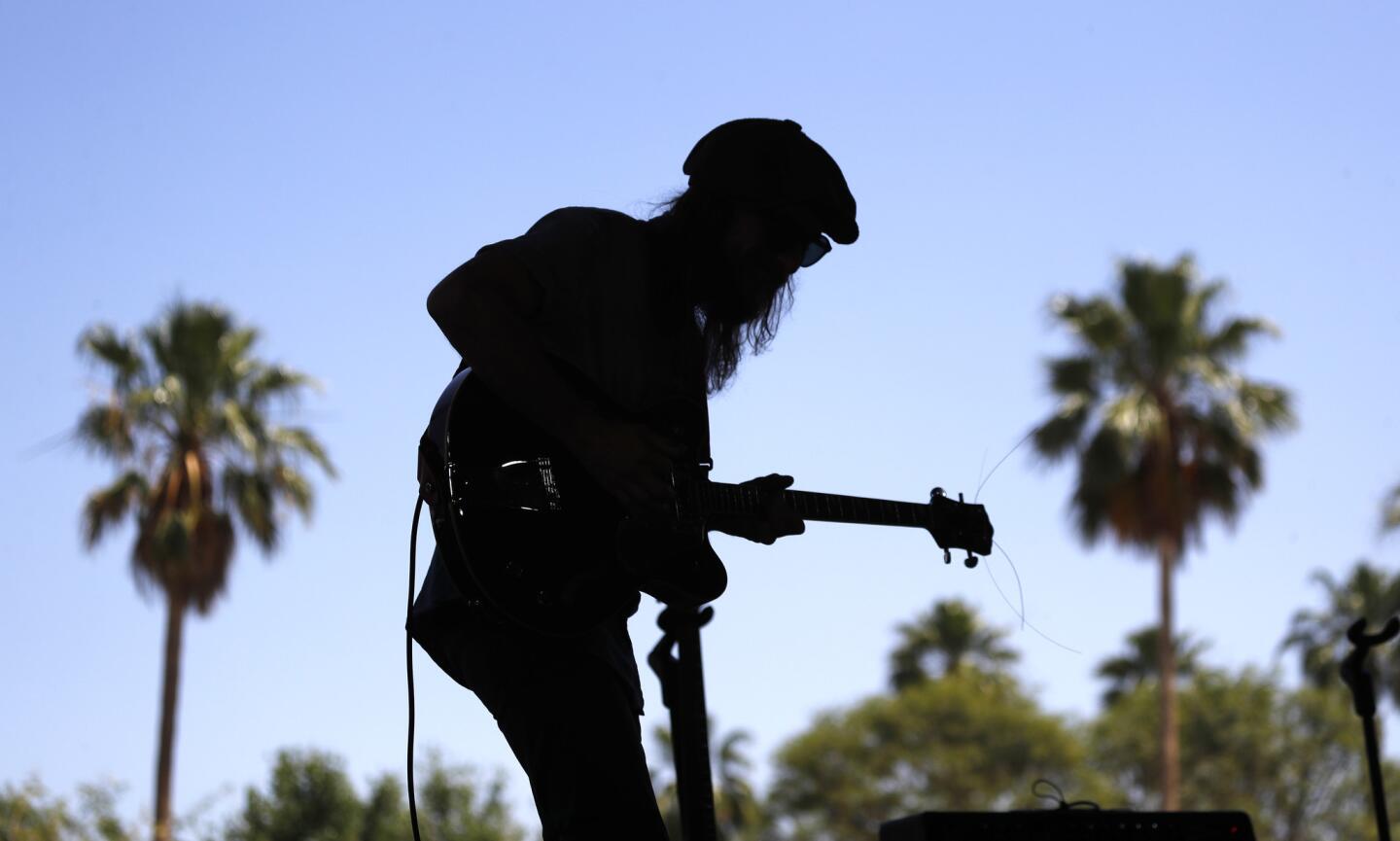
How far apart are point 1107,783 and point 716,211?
3510 centimetres

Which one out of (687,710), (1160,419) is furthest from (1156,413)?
(687,710)

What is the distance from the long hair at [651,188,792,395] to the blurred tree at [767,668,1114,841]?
32091mm

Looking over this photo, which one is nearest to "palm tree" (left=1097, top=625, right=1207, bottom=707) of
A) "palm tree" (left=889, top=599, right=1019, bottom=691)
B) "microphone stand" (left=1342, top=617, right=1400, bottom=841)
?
"palm tree" (left=889, top=599, right=1019, bottom=691)

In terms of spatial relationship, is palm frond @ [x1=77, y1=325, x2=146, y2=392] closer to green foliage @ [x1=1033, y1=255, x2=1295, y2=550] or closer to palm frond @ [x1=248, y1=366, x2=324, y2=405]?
palm frond @ [x1=248, y1=366, x2=324, y2=405]

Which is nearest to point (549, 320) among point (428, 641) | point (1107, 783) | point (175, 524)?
point (428, 641)

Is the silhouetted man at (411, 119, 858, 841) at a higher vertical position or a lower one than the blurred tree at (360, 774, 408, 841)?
lower

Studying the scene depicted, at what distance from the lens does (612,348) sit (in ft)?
8.16

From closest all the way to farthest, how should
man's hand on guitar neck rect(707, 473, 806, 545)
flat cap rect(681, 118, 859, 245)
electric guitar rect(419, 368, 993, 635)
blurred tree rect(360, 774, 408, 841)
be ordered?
electric guitar rect(419, 368, 993, 635)
flat cap rect(681, 118, 859, 245)
man's hand on guitar neck rect(707, 473, 806, 545)
blurred tree rect(360, 774, 408, 841)

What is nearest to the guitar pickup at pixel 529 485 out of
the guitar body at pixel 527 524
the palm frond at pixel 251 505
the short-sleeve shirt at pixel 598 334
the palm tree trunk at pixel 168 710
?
the guitar body at pixel 527 524

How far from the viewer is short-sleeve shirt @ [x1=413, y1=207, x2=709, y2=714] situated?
93.5 inches

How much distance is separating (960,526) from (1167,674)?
19947 mm

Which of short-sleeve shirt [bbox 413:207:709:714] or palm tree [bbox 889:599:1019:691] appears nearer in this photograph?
short-sleeve shirt [bbox 413:207:709:714]

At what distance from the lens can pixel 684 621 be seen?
10.4ft

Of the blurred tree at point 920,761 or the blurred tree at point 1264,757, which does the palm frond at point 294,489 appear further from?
the blurred tree at point 1264,757
